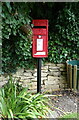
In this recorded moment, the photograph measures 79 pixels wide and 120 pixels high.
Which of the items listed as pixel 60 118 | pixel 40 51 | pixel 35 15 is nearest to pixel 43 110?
pixel 60 118

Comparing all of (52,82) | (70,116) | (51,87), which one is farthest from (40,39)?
(70,116)

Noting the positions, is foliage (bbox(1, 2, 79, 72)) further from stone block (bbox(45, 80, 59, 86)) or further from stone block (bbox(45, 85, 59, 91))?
stone block (bbox(45, 85, 59, 91))

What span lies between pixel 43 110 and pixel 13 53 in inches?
64.8

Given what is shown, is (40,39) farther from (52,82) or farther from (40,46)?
(52,82)

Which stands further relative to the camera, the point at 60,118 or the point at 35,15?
the point at 35,15

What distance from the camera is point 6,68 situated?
11.1 feet

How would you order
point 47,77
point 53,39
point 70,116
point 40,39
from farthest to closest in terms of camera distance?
point 47,77
point 53,39
point 40,39
point 70,116

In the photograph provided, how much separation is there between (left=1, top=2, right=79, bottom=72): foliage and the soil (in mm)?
879

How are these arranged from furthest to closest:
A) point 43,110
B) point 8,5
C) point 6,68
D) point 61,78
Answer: point 61,78, point 6,68, point 43,110, point 8,5

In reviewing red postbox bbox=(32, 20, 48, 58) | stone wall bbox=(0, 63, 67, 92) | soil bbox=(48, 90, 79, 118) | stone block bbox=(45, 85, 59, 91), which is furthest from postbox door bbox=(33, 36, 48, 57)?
stone block bbox=(45, 85, 59, 91)

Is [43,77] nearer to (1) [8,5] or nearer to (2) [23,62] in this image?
(2) [23,62]

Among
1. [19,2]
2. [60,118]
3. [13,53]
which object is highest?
[19,2]

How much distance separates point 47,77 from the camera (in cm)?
382

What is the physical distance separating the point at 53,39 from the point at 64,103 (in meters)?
1.62
